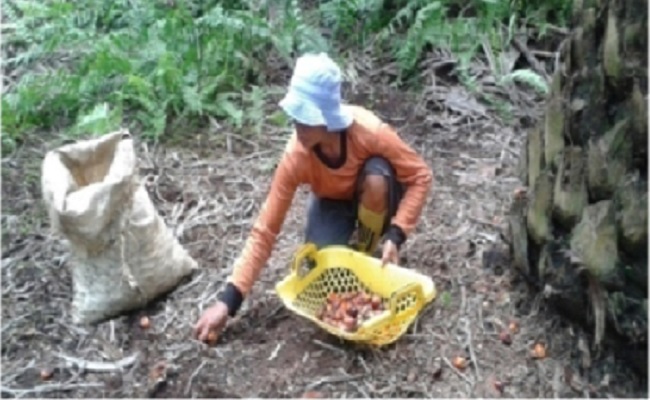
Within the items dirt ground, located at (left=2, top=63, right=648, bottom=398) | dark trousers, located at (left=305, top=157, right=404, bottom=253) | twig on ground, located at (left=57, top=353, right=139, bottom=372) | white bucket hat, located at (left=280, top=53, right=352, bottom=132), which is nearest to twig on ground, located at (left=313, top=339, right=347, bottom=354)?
dirt ground, located at (left=2, top=63, right=648, bottom=398)

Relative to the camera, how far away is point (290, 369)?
120 inches

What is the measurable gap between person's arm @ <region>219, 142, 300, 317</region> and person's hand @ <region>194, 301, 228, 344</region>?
0.02 meters

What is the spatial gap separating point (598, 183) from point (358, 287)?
0.84 meters

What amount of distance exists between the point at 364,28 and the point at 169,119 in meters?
1.08

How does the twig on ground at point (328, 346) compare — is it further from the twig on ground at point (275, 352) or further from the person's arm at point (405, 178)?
the person's arm at point (405, 178)

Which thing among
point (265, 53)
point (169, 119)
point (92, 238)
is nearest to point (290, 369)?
point (92, 238)

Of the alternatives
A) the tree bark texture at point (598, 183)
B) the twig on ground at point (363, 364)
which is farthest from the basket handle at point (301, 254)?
the tree bark texture at point (598, 183)

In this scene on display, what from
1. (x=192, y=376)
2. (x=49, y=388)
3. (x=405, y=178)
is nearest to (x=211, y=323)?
(x=192, y=376)

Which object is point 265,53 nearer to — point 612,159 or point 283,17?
point 283,17

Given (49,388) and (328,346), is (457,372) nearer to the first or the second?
(328,346)

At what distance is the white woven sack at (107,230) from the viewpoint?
308 cm

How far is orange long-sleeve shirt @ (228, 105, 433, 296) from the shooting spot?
10.2ft

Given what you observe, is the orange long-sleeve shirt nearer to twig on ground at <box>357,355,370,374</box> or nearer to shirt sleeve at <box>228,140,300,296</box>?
shirt sleeve at <box>228,140,300,296</box>

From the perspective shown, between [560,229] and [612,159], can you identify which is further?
[560,229]
